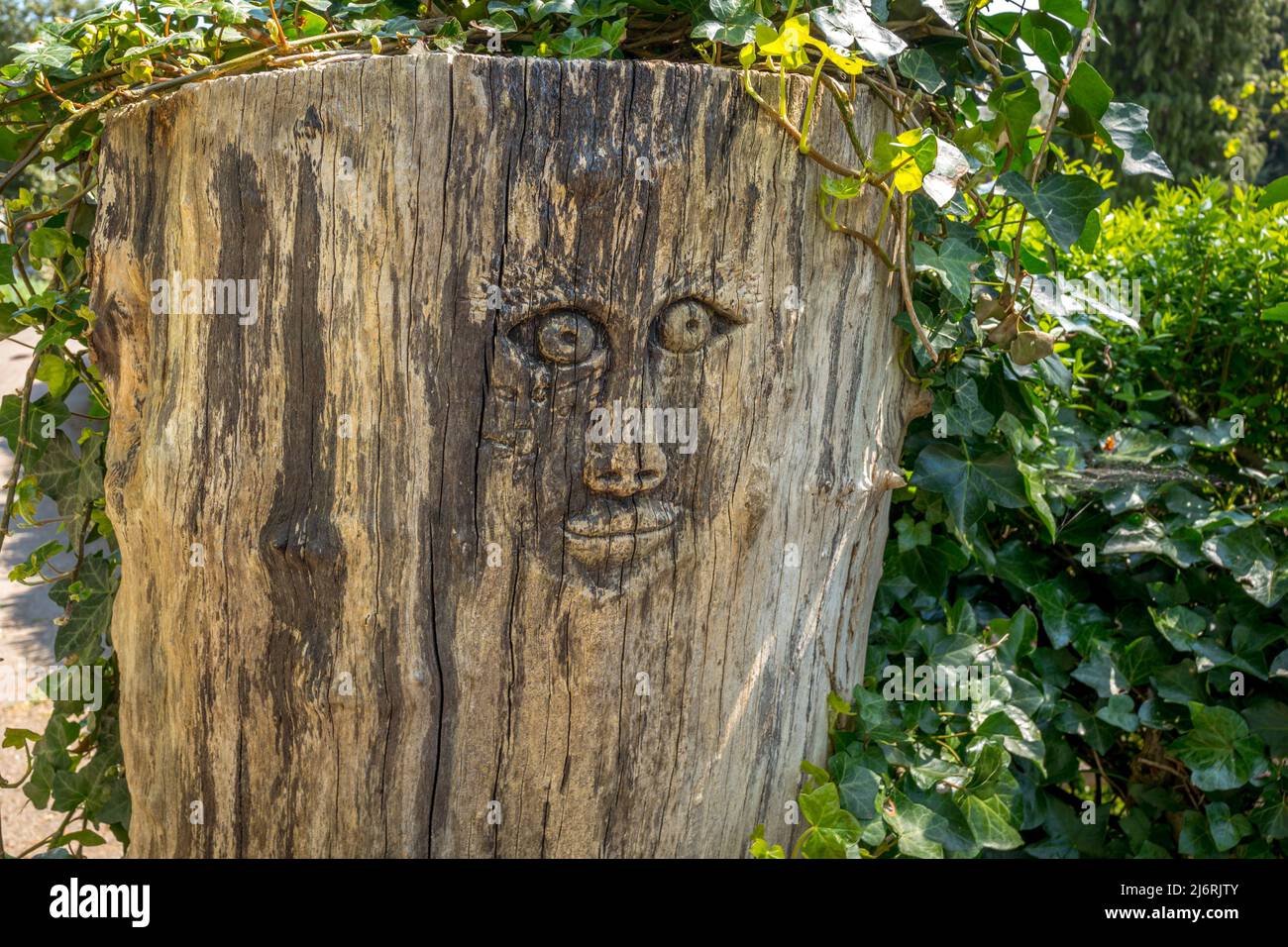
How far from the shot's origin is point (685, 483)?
177 cm

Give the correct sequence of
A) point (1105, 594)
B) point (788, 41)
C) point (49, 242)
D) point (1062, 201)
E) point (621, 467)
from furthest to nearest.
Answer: point (1105, 594) → point (49, 242) → point (1062, 201) → point (621, 467) → point (788, 41)

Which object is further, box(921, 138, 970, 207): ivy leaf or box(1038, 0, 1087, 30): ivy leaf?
box(1038, 0, 1087, 30): ivy leaf

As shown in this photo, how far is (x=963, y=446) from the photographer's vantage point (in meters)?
2.26

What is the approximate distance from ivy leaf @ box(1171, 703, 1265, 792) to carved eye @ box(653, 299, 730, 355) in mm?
1438

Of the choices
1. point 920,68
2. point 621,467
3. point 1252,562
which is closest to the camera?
point 621,467

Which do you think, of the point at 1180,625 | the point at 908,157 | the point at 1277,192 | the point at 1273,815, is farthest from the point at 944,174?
the point at 1273,815

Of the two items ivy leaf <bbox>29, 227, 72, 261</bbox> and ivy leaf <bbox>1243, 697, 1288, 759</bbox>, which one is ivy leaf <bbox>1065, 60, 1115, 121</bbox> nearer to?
ivy leaf <bbox>1243, 697, 1288, 759</bbox>

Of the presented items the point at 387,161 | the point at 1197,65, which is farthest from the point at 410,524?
the point at 1197,65

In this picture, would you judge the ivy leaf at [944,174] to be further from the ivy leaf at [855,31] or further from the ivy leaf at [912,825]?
the ivy leaf at [912,825]

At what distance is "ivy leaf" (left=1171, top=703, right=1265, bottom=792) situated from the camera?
230cm

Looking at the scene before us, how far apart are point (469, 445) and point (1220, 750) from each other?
1.77 metres

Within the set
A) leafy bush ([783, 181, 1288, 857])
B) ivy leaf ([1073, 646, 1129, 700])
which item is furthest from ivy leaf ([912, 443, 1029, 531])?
ivy leaf ([1073, 646, 1129, 700])

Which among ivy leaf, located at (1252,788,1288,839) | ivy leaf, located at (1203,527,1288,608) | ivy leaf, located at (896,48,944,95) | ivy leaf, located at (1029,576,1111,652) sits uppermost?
ivy leaf, located at (896,48,944,95)

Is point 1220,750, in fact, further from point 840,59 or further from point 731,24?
point 731,24
